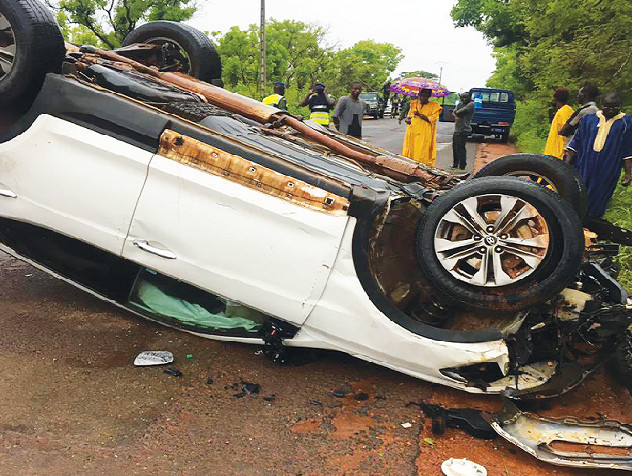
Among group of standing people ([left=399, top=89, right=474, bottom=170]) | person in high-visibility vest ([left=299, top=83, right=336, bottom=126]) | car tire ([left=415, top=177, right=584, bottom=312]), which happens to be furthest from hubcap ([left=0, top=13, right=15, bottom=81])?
person in high-visibility vest ([left=299, top=83, right=336, bottom=126])

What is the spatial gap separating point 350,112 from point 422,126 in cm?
126

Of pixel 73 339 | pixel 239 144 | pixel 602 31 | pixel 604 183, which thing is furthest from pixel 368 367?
pixel 602 31

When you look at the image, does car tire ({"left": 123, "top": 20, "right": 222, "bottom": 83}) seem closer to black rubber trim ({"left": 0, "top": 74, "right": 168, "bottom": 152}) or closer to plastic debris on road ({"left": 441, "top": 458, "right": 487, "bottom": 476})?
black rubber trim ({"left": 0, "top": 74, "right": 168, "bottom": 152})

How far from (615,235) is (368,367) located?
161 cm

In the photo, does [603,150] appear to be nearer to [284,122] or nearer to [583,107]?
[583,107]

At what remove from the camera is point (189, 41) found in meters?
4.73

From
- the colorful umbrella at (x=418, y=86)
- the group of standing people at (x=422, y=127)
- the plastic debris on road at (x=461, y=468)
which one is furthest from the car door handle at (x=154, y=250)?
the colorful umbrella at (x=418, y=86)

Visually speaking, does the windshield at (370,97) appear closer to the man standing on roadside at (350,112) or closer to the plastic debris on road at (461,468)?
the man standing on roadside at (350,112)

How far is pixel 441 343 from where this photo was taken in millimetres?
2654

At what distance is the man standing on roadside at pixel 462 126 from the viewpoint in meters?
10.3

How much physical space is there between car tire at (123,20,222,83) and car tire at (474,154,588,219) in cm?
258

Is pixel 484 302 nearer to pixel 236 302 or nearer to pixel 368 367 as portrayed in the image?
pixel 368 367

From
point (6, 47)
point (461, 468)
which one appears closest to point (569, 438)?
point (461, 468)

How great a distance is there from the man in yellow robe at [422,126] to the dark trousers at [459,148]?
2950 mm
